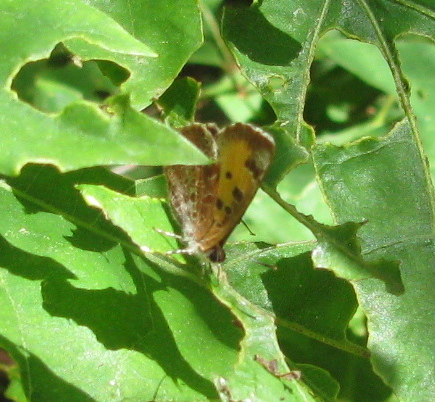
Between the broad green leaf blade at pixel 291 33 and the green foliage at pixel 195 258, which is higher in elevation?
the broad green leaf blade at pixel 291 33

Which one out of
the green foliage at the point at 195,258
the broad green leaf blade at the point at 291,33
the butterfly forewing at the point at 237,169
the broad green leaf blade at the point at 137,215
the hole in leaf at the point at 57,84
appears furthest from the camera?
the hole in leaf at the point at 57,84

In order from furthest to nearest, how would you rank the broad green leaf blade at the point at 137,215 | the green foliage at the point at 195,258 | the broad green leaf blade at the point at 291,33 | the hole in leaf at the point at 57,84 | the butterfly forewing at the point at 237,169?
the hole in leaf at the point at 57,84
the broad green leaf blade at the point at 291,33
the green foliage at the point at 195,258
the butterfly forewing at the point at 237,169
the broad green leaf blade at the point at 137,215

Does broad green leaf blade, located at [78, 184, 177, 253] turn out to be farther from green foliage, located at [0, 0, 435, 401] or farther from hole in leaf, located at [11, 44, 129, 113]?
hole in leaf, located at [11, 44, 129, 113]

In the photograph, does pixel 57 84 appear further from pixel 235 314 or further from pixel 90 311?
pixel 235 314

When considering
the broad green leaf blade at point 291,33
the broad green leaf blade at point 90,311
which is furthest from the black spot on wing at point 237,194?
the broad green leaf blade at point 291,33

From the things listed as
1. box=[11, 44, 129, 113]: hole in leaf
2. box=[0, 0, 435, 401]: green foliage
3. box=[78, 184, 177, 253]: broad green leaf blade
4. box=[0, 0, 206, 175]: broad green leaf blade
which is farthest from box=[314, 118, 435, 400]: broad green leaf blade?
box=[11, 44, 129, 113]: hole in leaf

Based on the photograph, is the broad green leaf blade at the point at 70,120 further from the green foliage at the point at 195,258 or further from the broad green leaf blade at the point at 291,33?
the broad green leaf blade at the point at 291,33

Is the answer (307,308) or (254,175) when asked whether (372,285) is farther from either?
(254,175)

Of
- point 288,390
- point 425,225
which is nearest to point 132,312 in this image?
point 288,390
